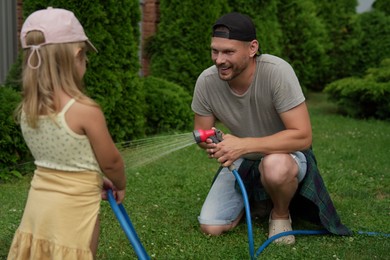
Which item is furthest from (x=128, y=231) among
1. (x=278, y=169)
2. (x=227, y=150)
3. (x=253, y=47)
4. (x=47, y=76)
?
(x=253, y=47)

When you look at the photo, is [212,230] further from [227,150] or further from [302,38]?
[302,38]

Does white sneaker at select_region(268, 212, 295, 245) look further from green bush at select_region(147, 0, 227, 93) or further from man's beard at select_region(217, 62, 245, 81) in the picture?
green bush at select_region(147, 0, 227, 93)

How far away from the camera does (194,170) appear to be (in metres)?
5.98

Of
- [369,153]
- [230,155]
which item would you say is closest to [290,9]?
[369,153]

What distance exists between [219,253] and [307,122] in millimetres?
950

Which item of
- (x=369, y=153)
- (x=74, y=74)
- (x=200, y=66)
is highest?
(x=74, y=74)

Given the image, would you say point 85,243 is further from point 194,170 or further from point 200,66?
point 200,66

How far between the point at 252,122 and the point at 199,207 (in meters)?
1.03

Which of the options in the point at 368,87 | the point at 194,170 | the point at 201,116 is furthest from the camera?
the point at 368,87

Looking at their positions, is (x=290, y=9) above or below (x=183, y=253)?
above

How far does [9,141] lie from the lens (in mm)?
5414

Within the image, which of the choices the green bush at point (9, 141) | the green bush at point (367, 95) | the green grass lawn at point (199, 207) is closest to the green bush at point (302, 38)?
the green bush at point (367, 95)

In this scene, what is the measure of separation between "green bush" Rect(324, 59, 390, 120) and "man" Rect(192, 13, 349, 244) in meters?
5.75

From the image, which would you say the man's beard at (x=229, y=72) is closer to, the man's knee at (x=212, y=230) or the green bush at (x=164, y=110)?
the man's knee at (x=212, y=230)
